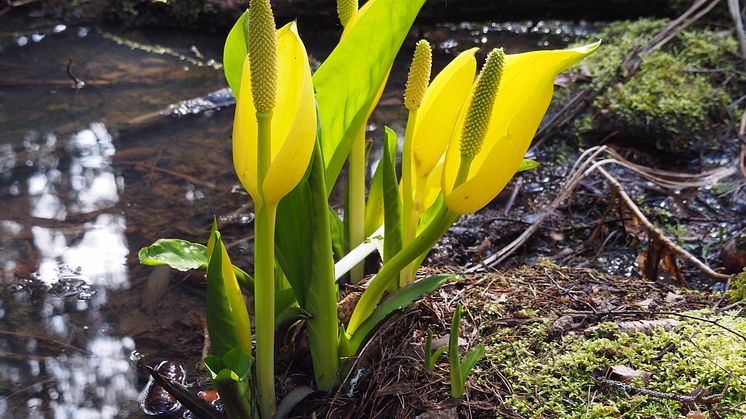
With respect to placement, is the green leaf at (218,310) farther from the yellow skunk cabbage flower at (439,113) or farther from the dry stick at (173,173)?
the dry stick at (173,173)

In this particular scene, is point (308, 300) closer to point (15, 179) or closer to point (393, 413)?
point (393, 413)

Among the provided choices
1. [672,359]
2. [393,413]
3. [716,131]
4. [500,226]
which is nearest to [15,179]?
[500,226]

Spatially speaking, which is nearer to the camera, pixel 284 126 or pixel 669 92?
pixel 284 126

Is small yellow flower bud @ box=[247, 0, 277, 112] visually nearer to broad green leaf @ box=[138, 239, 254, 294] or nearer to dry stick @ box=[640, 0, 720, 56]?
broad green leaf @ box=[138, 239, 254, 294]

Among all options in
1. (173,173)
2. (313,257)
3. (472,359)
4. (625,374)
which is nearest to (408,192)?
(313,257)

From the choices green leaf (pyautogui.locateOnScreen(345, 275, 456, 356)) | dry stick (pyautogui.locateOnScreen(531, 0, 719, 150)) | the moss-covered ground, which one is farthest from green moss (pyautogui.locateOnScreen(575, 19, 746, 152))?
green leaf (pyautogui.locateOnScreen(345, 275, 456, 356))

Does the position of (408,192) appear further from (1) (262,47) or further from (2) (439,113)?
(1) (262,47)
